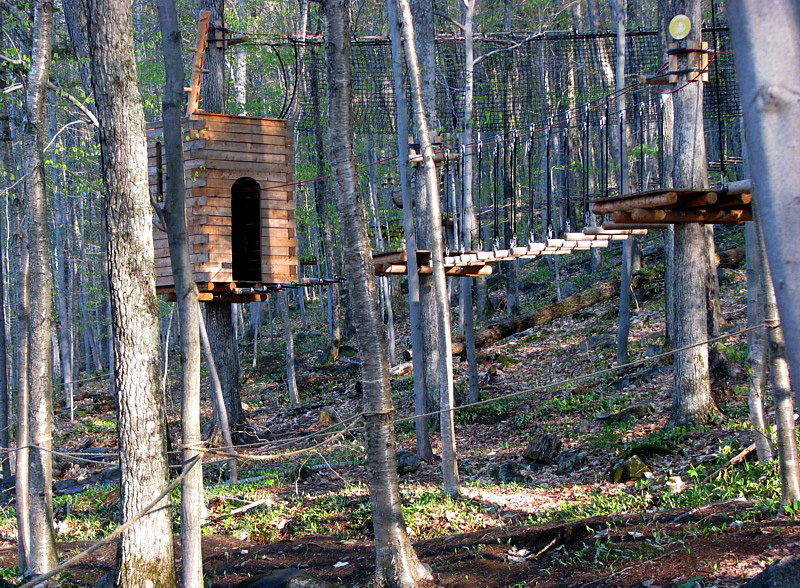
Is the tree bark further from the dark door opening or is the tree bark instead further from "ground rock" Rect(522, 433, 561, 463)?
"ground rock" Rect(522, 433, 561, 463)

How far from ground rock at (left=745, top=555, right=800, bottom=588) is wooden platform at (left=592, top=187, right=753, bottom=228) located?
135 inches

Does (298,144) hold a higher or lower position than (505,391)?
higher

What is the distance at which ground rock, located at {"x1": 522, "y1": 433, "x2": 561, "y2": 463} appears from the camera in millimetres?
9312

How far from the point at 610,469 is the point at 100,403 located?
15145 mm

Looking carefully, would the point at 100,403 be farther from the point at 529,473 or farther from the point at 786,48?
the point at 786,48

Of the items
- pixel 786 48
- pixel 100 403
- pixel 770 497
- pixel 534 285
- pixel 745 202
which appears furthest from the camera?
pixel 534 285

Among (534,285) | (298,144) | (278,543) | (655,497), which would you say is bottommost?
(278,543)

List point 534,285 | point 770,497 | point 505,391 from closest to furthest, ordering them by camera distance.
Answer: point 770,497, point 505,391, point 534,285

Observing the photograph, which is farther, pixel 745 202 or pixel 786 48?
pixel 745 202

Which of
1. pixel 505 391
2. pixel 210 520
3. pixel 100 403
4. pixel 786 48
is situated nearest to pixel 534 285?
pixel 505 391

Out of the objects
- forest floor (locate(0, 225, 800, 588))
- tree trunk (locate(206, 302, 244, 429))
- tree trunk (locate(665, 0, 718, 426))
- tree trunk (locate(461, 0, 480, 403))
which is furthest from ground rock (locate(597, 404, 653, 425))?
tree trunk (locate(206, 302, 244, 429))

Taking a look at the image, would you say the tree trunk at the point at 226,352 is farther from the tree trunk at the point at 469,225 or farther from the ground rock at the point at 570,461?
the ground rock at the point at 570,461

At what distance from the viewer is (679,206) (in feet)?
21.6

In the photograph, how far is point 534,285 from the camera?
73.3 ft
